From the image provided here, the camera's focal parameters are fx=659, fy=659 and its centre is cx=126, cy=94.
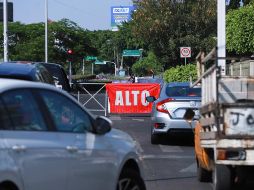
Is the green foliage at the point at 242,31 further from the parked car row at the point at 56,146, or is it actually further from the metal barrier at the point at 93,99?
the parked car row at the point at 56,146

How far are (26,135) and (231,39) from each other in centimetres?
2613

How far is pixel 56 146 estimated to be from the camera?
597 cm

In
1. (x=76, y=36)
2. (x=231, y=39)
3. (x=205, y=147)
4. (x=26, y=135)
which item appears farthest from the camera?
(x=76, y=36)

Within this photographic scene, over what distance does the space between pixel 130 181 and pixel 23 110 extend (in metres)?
1.94

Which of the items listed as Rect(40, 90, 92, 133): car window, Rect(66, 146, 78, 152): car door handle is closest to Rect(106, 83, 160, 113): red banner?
Rect(40, 90, 92, 133): car window

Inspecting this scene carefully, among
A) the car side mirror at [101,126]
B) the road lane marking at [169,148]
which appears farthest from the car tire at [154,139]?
the car side mirror at [101,126]

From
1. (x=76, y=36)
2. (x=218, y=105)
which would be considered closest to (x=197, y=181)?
(x=218, y=105)

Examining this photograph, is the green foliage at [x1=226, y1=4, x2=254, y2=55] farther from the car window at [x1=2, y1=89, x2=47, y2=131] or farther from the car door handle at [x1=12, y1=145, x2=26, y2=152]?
the car door handle at [x1=12, y1=145, x2=26, y2=152]

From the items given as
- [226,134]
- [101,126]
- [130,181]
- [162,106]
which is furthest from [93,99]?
[101,126]

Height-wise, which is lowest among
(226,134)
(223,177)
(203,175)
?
(203,175)

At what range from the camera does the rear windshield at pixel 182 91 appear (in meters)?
15.3

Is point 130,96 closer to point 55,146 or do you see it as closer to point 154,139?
point 154,139

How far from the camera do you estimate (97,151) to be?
22.0 feet

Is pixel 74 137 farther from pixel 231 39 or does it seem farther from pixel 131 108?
pixel 231 39
